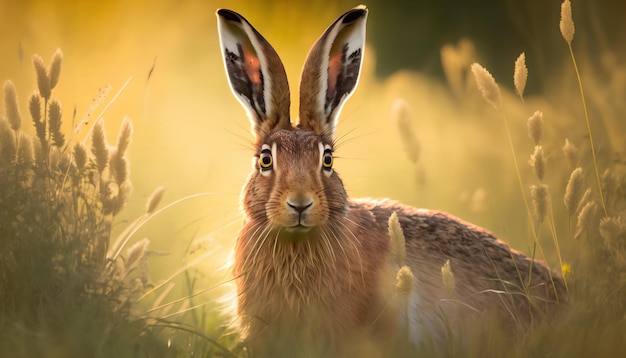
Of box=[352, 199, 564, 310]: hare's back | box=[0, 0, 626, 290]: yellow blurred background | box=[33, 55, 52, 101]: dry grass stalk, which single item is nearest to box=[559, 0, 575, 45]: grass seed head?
box=[0, 0, 626, 290]: yellow blurred background

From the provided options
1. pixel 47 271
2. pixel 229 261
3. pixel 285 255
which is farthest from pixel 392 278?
pixel 47 271

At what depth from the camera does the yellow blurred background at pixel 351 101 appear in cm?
611

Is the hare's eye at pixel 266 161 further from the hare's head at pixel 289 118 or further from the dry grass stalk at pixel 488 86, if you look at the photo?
the dry grass stalk at pixel 488 86

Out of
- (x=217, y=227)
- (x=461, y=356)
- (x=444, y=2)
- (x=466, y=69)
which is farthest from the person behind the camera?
(x=444, y=2)

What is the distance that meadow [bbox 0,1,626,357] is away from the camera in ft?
14.3

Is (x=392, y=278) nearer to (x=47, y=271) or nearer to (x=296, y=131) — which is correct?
(x=296, y=131)

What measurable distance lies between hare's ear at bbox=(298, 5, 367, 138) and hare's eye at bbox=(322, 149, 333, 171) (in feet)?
0.62

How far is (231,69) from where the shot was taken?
17.9 feet

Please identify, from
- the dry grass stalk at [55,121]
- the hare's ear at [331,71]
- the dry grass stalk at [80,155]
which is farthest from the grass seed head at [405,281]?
the dry grass stalk at [55,121]

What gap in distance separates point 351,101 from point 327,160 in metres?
3.15

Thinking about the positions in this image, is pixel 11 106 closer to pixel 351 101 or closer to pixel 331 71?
pixel 331 71

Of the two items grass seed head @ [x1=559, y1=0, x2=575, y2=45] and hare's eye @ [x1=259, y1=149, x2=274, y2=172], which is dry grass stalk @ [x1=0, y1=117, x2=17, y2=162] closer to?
hare's eye @ [x1=259, y1=149, x2=274, y2=172]

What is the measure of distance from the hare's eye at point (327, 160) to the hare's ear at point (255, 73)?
1.04 ft

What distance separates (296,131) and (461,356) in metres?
1.75
